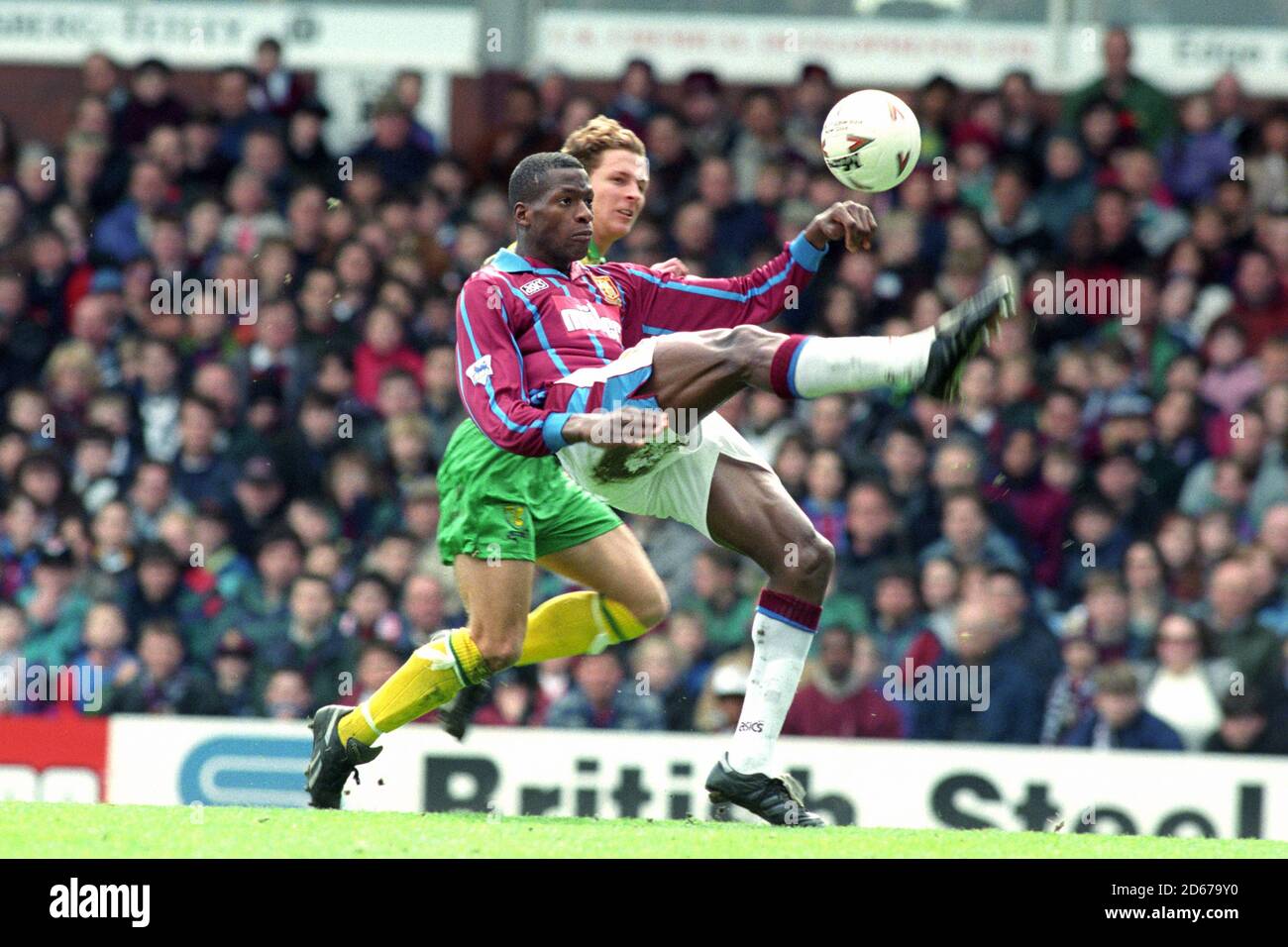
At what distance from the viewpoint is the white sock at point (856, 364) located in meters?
5.64

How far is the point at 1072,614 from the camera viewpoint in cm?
983

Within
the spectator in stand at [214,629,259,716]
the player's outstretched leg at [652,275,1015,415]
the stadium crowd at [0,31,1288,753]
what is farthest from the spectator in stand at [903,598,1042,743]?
the player's outstretched leg at [652,275,1015,415]

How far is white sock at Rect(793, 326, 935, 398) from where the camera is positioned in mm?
5641

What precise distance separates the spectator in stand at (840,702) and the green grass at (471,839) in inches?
102

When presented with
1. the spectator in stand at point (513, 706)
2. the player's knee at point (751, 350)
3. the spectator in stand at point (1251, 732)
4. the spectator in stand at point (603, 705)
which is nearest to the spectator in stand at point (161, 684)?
the spectator in stand at point (513, 706)

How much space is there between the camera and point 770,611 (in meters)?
6.61

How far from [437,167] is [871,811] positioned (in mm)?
5289

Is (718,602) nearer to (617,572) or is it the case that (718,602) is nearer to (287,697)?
(287,697)

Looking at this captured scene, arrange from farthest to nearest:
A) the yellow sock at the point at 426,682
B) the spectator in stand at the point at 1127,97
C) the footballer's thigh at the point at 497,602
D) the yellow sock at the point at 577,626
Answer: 1. the spectator in stand at the point at 1127,97
2. the yellow sock at the point at 577,626
3. the yellow sock at the point at 426,682
4. the footballer's thigh at the point at 497,602

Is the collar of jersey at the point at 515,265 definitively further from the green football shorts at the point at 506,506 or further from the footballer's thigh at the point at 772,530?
the footballer's thigh at the point at 772,530

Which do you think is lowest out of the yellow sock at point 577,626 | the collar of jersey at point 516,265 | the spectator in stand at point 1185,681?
the spectator in stand at point 1185,681

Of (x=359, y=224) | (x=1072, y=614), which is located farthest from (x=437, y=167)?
(x=1072, y=614)
